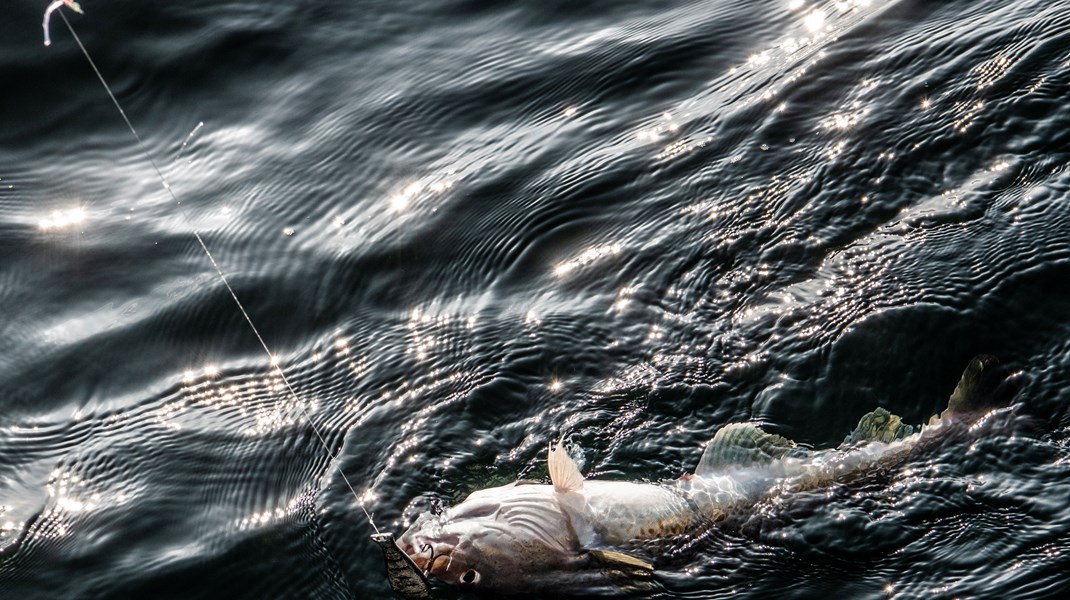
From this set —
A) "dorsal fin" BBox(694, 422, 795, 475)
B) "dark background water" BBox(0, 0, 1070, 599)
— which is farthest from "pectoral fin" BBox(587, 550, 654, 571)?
"dorsal fin" BBox(694, 422, 795, 475)

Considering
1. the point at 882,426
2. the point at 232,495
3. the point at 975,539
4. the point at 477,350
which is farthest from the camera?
the point at 477,350

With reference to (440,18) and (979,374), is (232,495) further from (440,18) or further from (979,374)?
(440,18)

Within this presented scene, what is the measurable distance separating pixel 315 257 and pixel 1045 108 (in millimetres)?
3884

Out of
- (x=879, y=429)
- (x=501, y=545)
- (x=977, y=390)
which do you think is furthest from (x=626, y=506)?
(x=977, y=390)

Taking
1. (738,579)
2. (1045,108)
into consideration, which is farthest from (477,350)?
(1045,108)

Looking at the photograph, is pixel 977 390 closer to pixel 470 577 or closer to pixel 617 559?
pixel 617 559

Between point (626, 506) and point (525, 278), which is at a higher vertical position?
point (525, 278)

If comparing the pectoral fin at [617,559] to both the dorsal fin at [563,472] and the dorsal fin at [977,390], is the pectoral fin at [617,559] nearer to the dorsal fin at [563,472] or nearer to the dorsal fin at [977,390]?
the dorsal fin at [563,472]

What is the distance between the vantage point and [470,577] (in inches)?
160

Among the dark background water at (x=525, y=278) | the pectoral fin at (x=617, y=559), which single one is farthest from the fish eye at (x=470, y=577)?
the dark background water at (x=525, y=278)

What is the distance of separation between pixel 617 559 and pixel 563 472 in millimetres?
364

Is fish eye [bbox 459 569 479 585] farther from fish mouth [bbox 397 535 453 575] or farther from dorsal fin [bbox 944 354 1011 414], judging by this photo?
dorsal fin [bbox 944 354 1011 414]

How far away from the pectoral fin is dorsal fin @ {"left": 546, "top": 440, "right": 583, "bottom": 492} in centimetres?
25

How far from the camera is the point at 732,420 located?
4.96m
